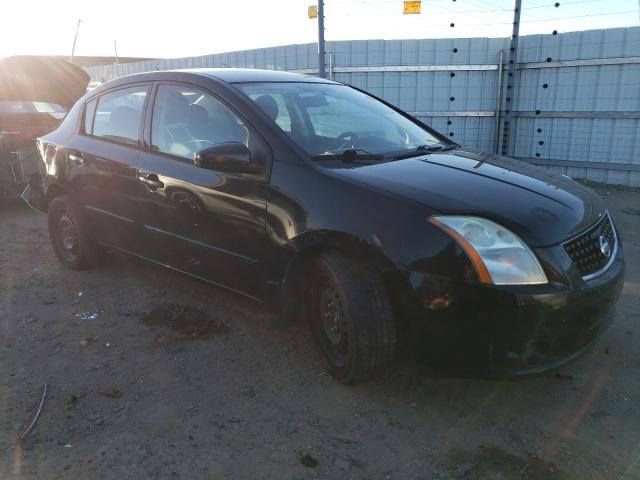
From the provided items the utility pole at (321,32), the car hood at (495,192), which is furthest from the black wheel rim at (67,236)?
the utility pole at (321,32)

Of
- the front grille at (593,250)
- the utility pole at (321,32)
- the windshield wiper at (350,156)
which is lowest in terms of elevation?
the front grille at (593,250)

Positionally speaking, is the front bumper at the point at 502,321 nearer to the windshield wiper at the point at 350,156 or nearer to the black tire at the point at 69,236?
the windshield wiper at the point at 350,156

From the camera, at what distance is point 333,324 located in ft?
9.35

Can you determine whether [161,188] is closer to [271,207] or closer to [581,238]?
[271,207]

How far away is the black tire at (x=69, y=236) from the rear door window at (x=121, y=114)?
723mm

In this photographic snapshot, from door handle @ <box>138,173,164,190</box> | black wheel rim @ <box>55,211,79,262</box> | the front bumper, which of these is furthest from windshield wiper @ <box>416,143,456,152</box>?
black wheel rim @ <box>55,211,79,262</box>

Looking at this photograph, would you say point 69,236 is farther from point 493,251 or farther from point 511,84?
point 511,84

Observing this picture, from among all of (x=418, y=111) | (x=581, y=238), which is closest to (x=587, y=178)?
(x=418, y=111)

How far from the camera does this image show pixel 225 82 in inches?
134

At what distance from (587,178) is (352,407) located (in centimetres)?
760

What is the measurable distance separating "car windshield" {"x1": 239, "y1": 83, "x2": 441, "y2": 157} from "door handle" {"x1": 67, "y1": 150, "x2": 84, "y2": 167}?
68.4 inches

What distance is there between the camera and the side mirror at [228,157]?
2.95 metres

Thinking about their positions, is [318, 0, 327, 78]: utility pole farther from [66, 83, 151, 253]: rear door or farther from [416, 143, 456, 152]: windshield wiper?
[416, 143, 456, 152]: windshield wiper

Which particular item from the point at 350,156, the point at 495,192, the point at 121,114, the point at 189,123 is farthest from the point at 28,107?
the point at 495,192
